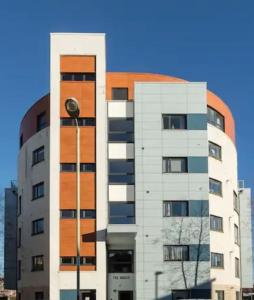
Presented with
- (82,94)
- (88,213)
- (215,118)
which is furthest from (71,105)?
(215,118)

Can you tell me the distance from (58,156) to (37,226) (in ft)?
22.7

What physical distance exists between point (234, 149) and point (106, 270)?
19195mm

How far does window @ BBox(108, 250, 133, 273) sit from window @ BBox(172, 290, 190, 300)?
377cm

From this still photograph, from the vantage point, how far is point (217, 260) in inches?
2258

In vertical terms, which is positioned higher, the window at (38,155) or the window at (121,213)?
the window at (38,155)

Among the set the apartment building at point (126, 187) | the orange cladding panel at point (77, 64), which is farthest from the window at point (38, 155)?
the orange cladding panel at point (77, 64)

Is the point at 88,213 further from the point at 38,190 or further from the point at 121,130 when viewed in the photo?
the point at 121,130

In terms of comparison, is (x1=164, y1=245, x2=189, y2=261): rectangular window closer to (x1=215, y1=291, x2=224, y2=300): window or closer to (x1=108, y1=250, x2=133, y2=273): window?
(x1=108, y1=250, x2=133, y2=273): window

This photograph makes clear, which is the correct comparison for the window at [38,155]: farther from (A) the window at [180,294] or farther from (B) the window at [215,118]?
(A) the window at [180,294]

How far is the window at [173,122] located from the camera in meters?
56.5

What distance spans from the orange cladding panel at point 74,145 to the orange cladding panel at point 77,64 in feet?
15.4

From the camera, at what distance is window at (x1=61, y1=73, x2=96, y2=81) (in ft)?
187

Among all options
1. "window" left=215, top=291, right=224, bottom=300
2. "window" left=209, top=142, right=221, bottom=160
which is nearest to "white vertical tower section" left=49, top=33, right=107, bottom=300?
"window" left=209, top=142, right=221, bottom=160

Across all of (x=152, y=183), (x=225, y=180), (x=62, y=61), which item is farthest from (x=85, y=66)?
(x=225, y=180)
